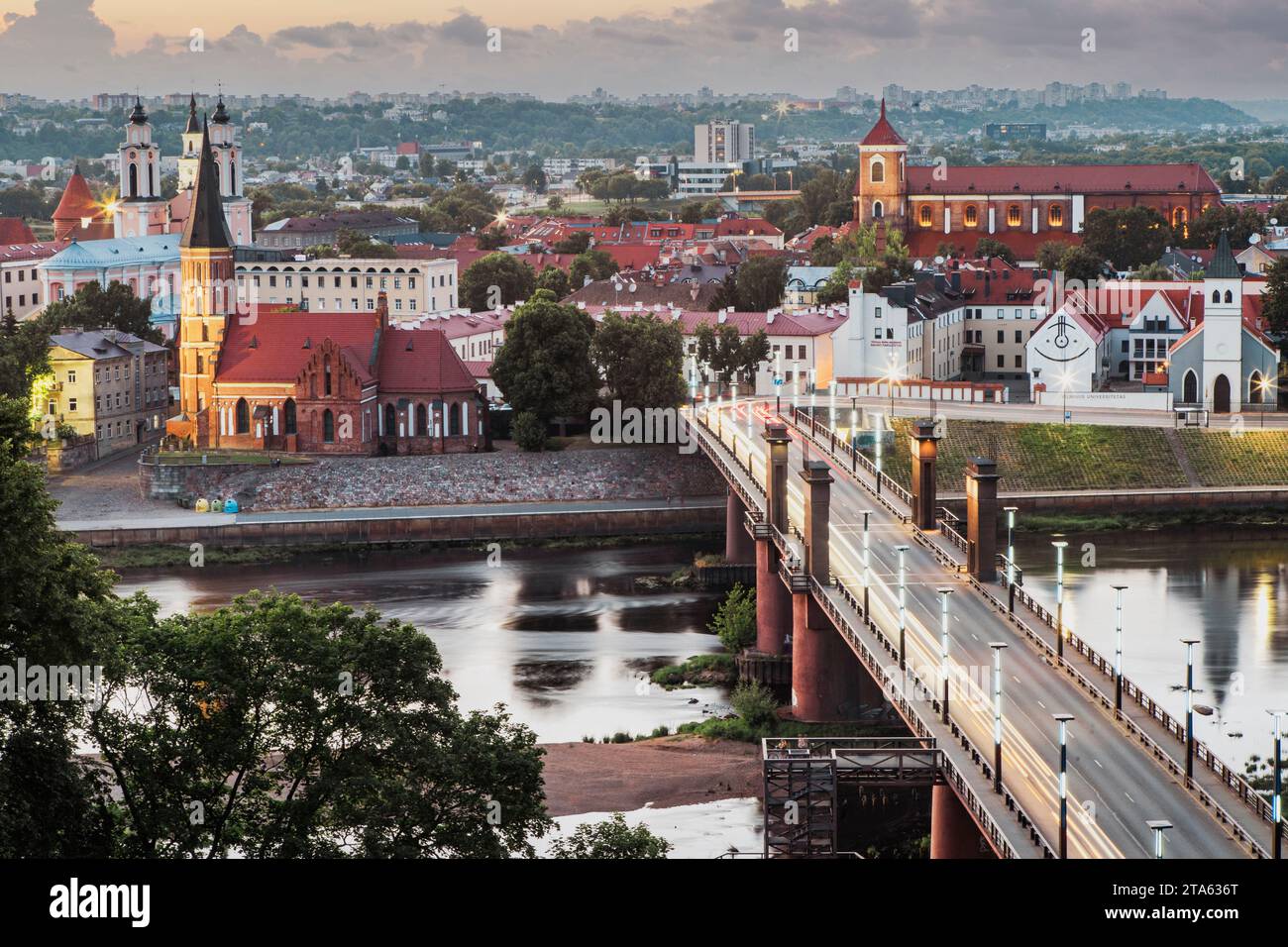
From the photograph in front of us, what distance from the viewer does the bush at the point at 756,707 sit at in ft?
93.2

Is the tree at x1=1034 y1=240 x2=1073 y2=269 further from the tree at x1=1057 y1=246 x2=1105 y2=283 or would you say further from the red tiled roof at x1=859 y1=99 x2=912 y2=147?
the red tiled roof at x1=859 y1=99 x2=912 y2=147

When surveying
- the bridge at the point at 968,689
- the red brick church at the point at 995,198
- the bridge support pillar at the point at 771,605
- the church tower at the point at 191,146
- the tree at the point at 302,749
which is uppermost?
the church tower at the point at 191,146

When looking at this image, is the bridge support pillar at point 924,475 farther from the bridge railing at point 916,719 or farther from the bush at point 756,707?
the bush at point 756,707

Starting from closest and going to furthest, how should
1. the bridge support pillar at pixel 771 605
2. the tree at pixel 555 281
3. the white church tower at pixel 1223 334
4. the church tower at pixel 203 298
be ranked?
the bridge support pillar at pixel 771 605, the church tower at pixel 203 298, the white church tower at pixel 1223 334, the tree at pixel 555 281

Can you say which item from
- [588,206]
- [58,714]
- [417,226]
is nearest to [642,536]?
[58,714]

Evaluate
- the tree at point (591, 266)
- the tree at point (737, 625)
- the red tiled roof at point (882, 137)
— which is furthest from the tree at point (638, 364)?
the red tiled roof at point (882, 137)

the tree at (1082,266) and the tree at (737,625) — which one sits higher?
the tree at (1082,266)

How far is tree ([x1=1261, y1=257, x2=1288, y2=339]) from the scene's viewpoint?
59.0m

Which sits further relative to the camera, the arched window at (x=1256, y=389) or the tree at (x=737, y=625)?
the arched window at (x=1256, y=389)

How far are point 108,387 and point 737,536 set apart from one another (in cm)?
1906

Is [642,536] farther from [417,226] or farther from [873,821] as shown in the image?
[417,226]

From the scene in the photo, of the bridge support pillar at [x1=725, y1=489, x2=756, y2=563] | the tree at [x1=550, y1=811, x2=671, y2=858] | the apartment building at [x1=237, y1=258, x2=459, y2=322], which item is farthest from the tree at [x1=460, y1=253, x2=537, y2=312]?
the tree at [x1=550, y1=811, x2=671, y2=858]

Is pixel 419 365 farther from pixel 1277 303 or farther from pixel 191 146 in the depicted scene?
pixel 191 146

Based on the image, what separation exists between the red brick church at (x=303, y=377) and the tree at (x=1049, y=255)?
33.0 meters
